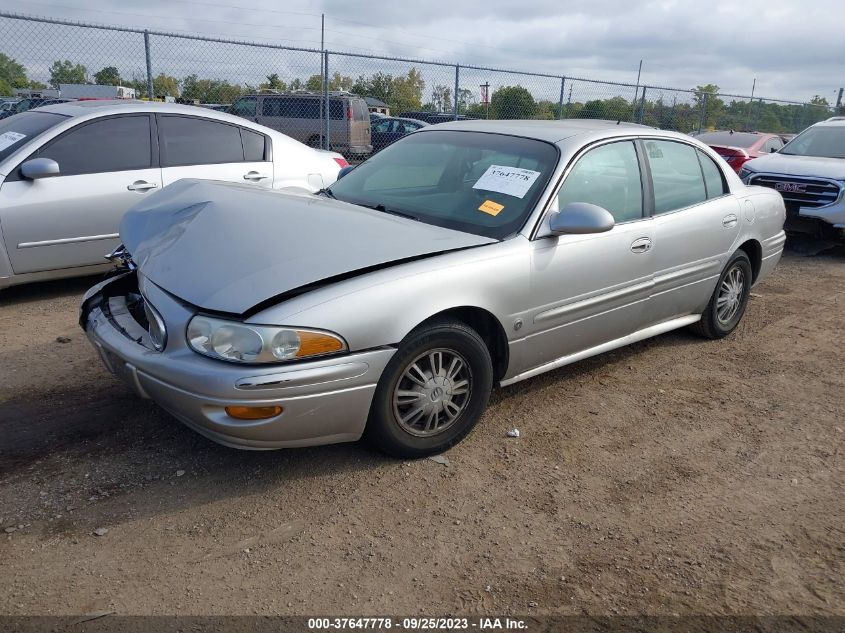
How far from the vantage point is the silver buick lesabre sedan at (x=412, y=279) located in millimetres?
2822

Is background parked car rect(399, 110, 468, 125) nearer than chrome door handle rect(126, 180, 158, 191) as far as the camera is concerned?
No

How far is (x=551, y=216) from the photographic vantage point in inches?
143

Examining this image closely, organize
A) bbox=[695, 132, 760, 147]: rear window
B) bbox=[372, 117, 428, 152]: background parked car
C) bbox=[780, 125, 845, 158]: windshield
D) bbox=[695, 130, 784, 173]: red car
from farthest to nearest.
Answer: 1. bbox=[372, 117, 428, 152]: background parked car
2. bbox=[695, 132, 760, 147]: rear window
3. bbox=[695, 130, 784, 173]: red car
4. bbox=[780, 125, 845, 158]: windshield

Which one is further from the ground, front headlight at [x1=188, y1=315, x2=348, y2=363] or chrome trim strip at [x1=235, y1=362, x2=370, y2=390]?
front headlight at [x1=188, y1=315, x2=348, y2=363]

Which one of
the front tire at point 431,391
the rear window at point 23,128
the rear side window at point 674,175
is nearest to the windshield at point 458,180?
the front tire at point 431,391

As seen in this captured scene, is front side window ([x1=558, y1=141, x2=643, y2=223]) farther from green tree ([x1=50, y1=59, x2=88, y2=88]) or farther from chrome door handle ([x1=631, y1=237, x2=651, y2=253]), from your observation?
green tree ([x1=50, y1=59, x2=88, y2=88])

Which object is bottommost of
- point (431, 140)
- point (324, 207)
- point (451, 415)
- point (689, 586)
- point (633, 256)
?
point (689, 586)

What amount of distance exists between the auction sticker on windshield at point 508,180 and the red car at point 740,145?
872cm

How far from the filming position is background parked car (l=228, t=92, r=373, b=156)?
45.2ft

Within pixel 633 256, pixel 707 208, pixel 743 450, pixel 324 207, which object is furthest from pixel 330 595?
pixel 707 208

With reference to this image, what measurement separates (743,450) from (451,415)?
61.6 inches

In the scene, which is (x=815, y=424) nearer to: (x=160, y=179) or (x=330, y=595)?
(x=330, y=595)

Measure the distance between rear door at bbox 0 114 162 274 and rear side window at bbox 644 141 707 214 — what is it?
155 inches

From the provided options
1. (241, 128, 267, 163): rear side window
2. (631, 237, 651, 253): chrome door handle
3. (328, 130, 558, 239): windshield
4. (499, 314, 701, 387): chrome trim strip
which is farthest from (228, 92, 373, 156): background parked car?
(631, 237, 651, 253): chrome door handle
